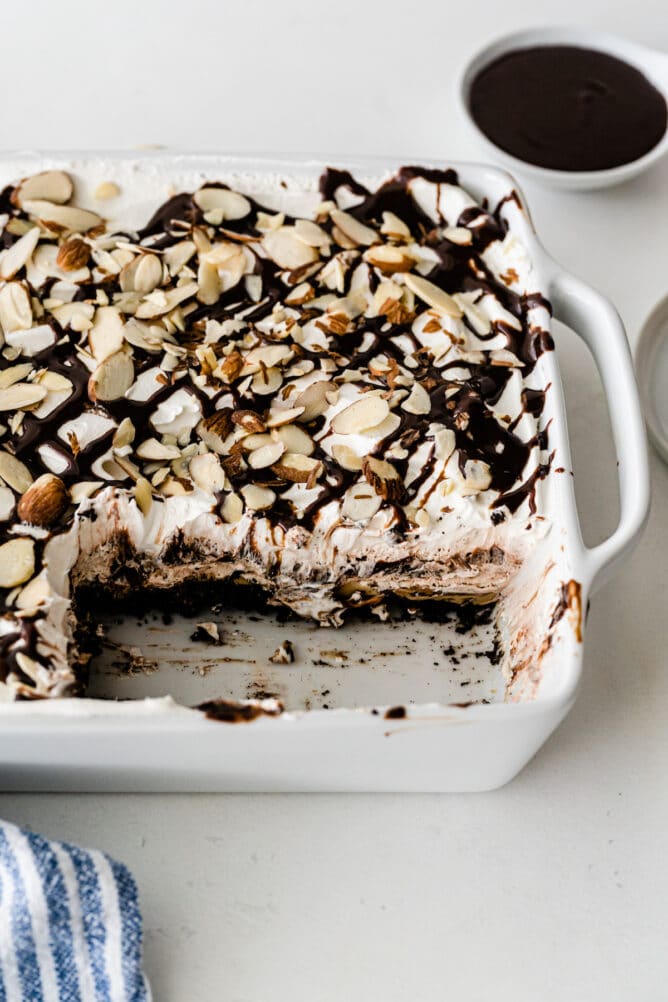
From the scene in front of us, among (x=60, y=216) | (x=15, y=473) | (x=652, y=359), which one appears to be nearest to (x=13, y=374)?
(x=15, y=473)

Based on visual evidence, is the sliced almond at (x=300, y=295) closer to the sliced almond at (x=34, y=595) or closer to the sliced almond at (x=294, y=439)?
the sliced almond at (x=294, y=439)

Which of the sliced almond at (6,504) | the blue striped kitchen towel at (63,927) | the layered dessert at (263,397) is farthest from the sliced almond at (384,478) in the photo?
the blue striped kitchen towel at (63,927)

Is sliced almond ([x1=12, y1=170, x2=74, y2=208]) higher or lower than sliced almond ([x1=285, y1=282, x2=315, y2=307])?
below

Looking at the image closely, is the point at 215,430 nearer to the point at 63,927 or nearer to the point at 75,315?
the point at 75,315

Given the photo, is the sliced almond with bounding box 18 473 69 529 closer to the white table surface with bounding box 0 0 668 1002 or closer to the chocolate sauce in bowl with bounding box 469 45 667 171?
the white table surface with bounding box 0 0 668 1002

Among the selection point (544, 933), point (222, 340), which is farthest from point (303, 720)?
point (222, 340)

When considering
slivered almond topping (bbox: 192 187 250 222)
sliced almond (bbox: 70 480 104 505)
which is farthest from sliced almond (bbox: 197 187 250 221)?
sliced almond (bbox: 70 480 104 505)
